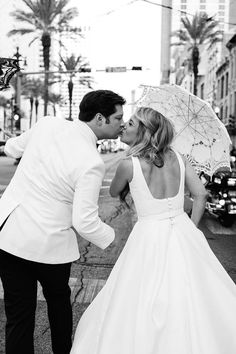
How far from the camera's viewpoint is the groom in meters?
2.68

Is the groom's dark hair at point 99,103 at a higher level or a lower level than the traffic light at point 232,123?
higher

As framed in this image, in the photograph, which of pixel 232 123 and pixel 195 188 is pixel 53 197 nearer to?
pixel 195 188

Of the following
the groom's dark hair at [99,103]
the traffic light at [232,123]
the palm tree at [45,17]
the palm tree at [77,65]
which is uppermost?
the palm tree at [45,17]

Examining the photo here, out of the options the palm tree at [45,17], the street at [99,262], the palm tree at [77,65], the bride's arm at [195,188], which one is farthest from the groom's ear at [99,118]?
the palm tree at [77,65]

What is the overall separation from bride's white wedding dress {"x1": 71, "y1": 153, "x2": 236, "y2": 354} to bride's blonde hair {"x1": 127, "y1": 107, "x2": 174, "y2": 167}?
9 cm

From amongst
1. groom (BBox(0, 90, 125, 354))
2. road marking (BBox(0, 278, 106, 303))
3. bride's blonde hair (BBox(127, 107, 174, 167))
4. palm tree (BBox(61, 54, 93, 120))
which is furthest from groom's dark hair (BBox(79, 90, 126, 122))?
palm tree (BBox(61, 54, 93, 120))

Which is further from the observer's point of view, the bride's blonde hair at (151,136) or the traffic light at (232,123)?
the traffic light at (232,123)

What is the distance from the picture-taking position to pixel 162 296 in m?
2.92

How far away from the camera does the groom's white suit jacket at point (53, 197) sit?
2672 millimetres

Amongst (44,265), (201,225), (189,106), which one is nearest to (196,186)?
(44,265)

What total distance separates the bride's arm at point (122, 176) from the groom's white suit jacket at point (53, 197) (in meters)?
0.35

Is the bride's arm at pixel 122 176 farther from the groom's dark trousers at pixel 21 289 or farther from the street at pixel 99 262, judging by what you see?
the street at pixel 99 262

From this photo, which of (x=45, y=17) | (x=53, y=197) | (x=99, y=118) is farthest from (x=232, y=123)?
(x=53, y=197)

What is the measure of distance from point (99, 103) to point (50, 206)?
650 millimetres
